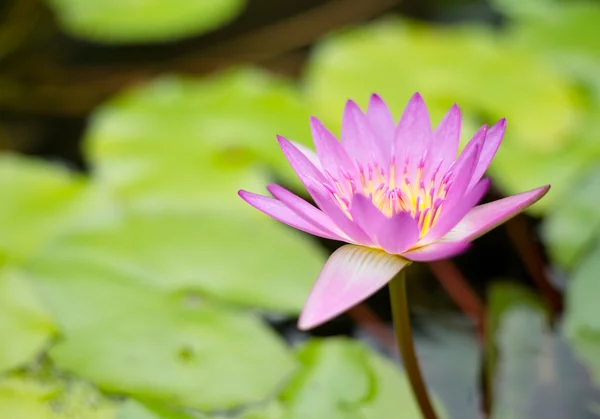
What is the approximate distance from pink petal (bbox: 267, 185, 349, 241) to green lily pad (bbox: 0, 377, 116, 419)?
1.74ft

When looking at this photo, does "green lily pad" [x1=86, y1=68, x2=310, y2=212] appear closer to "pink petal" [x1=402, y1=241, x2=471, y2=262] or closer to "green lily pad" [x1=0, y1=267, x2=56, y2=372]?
"green lily pad" [x1=0, y1=267, x2=56, y2=372]

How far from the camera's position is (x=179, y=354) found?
1074 mm

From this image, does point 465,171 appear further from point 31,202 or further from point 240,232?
point 31,202

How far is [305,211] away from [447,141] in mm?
224

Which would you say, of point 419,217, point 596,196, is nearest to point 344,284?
point 419,217

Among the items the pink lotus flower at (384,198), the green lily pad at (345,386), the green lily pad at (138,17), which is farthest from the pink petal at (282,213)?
the green lily pad at (138,17)

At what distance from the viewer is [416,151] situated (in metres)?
0.82

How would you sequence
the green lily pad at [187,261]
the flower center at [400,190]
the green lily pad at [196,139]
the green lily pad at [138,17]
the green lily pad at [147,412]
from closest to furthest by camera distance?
1. the flower center at [400,190]
2. the green lily pad at [147,412]
3. the green lily pad at [187,261]
4. the green lily pad at [196,139]
5. the green lily pad at [138,17]

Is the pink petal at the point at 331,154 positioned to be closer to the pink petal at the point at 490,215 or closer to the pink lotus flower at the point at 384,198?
the pink lotus flower at the point at 384,198

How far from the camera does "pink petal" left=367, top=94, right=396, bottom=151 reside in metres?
0.85

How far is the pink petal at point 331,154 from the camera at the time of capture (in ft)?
2.61

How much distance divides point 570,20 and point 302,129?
1.01m

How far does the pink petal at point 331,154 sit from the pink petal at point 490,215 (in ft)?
0.54

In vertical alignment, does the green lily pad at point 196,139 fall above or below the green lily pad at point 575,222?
above
